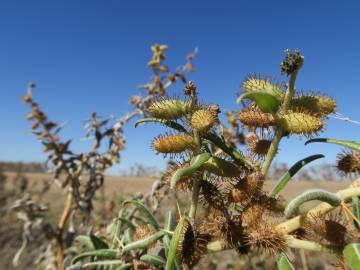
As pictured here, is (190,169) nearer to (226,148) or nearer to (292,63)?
(226,148)

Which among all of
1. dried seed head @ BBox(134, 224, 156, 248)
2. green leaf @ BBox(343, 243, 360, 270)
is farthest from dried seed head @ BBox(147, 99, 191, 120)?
green leaf @ BBox(343, 243, 360, 270)

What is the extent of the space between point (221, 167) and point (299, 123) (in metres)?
0.29

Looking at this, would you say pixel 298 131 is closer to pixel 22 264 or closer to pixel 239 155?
pixel 239 155

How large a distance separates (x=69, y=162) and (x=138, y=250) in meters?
2.19

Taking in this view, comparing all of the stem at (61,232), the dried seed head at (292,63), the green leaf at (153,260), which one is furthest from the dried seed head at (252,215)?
the stem at (61,232)

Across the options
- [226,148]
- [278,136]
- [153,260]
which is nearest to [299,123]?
[278,136]

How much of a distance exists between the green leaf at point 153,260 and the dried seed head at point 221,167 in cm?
36

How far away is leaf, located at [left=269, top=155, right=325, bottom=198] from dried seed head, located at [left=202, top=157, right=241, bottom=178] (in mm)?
161

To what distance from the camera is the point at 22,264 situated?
10609mm

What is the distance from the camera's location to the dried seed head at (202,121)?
1.15 meters

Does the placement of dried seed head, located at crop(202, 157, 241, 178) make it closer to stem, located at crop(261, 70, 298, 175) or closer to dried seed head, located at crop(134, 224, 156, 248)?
stem, located at crop(261, 70, 298, 175)

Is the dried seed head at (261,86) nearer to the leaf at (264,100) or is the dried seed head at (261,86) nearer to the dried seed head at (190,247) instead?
the leaf at (264,100)

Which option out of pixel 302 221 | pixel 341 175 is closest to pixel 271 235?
pixel 302 221

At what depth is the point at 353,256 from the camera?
0.91 metres
